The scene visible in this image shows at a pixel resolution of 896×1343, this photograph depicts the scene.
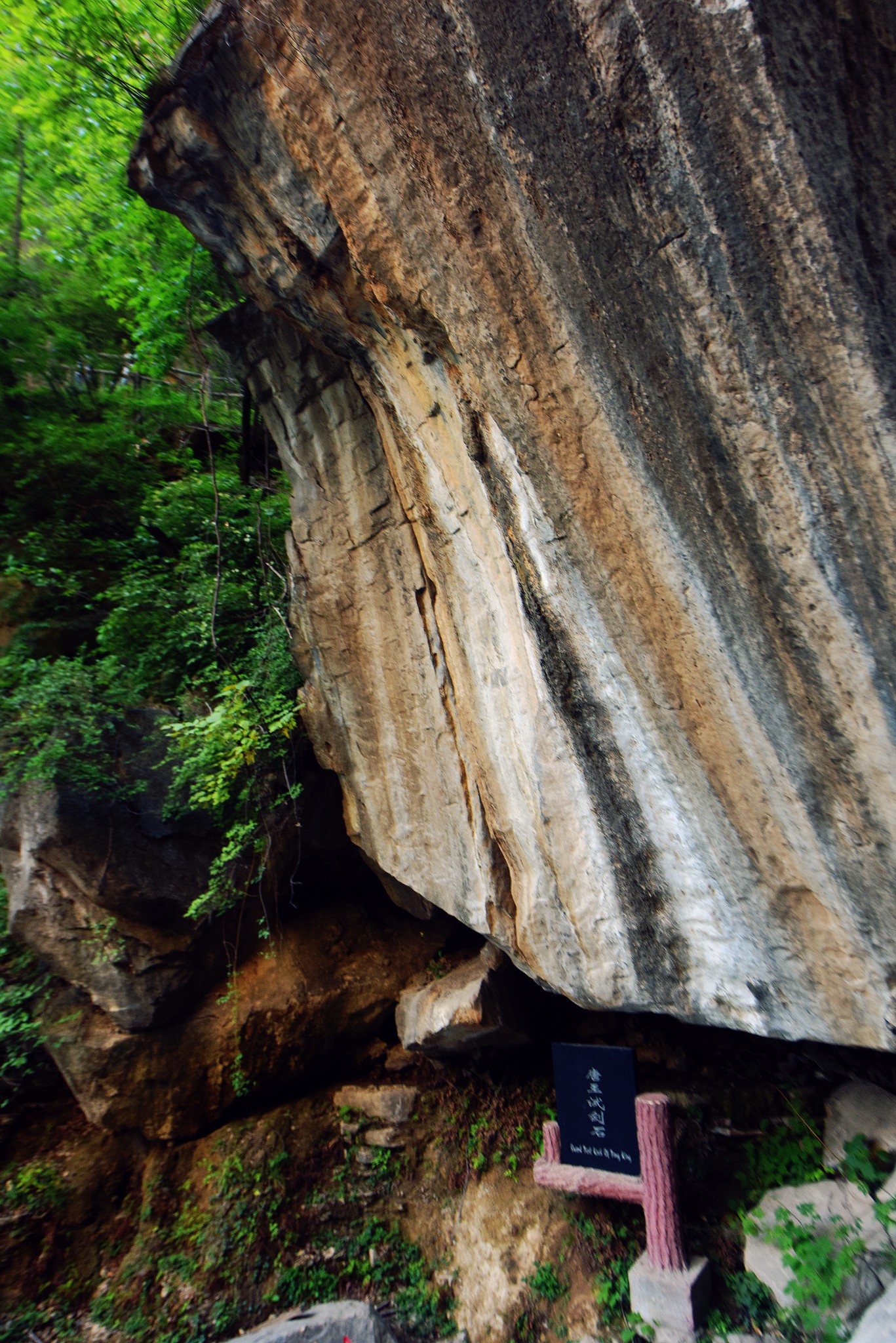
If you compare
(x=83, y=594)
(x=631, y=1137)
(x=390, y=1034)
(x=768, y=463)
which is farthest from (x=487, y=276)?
(x=390, y=1034)

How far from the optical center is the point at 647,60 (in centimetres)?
251

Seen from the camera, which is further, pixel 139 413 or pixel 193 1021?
pixel 139 413

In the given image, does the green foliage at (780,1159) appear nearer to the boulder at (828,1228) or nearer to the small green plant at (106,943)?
the boulder at (828,1228)

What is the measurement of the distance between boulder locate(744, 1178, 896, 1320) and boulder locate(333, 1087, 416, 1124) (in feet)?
8.57

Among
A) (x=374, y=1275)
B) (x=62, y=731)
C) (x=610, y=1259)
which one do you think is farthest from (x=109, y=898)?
(x=610, y=1259)

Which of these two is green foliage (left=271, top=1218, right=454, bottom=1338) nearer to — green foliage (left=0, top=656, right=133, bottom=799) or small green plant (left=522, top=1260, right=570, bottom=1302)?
small green plant (left=522, top=1260, right=570, bottom=1302)

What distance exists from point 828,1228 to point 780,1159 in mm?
671

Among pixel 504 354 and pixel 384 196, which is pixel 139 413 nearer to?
pixel 384 196

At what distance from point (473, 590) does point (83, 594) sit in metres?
4.45

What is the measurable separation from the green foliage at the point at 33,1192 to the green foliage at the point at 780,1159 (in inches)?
190

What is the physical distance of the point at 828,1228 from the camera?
3705 mm

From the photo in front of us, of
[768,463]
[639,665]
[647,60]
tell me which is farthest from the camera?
[639,665]

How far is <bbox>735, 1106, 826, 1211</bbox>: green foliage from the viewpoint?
422 centimetres

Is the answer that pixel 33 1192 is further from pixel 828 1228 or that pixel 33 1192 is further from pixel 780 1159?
pixel 828 1228
